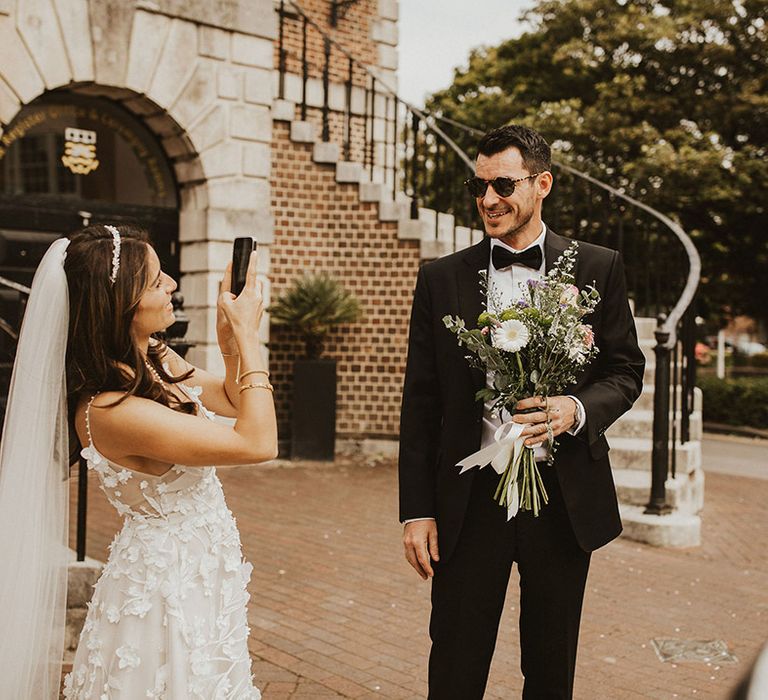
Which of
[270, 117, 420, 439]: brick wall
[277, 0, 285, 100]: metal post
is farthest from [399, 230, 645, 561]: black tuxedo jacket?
[277, 0, 285, 100]: metal post

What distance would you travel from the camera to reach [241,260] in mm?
2486

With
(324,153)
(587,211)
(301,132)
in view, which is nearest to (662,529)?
(587,211)

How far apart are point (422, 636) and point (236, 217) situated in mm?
6053

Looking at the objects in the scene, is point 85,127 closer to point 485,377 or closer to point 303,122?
point 303,122

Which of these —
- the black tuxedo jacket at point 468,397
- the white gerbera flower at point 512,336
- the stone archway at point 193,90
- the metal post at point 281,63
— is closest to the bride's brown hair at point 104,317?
the black tuxedo jacket at point 468,397

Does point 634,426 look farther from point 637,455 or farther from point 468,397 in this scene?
point 468,397

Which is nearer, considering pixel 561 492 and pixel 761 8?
pixel 561 492

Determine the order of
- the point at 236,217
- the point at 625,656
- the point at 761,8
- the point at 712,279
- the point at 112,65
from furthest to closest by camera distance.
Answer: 1. the point at 712,279
2. the point at 761,8
3. the point at 236,217
4. the point at 112,65
5. the point at 625,656

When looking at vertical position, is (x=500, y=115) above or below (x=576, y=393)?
above

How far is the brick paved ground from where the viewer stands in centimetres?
420

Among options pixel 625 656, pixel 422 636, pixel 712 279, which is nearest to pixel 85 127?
pixel 422 636

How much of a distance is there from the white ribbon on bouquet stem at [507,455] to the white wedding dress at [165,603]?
29.2 inches

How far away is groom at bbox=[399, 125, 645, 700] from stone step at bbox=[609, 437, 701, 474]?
4681 millimetres

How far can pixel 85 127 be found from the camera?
30.7 feet
